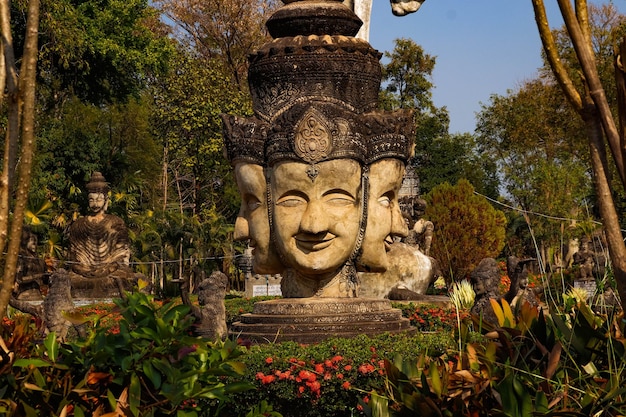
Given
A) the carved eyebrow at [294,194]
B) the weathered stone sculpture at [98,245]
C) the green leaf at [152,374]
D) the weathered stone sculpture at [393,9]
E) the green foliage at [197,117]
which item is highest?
the green foliage at [197,117]

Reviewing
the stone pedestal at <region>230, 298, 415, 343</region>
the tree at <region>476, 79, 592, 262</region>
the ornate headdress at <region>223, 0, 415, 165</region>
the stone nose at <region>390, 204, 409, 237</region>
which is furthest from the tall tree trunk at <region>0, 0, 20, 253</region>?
the tree at <region>476, 79, 592, 262</region>

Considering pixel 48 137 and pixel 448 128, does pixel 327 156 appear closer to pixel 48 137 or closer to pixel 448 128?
pixel 48 137

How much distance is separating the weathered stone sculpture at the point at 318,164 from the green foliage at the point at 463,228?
629 inches

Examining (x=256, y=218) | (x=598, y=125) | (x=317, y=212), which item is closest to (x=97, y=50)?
(x=256, y=218)

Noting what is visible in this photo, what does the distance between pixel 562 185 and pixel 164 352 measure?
27842 millimetres

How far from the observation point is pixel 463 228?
2422cm

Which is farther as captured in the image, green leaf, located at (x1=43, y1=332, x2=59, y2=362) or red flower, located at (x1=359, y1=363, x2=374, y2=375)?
red flower, located at (x1=359, y1=363, x2=374, y2=375)

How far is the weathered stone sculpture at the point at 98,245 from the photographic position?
19672 millimetres

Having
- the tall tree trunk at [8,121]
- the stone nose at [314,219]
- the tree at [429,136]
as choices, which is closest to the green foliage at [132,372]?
the tall tree trunk at [8,121]

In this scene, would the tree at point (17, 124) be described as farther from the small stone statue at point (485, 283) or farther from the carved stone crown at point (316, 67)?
the small stone statue at point (485, 283)

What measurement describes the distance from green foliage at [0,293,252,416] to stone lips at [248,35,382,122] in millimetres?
3584

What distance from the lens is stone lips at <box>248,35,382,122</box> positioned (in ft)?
24.2

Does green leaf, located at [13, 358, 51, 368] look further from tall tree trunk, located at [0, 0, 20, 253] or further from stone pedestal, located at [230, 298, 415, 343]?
stone pedestal, located at [230, 298, 415, 343]

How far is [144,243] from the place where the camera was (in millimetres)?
24062
